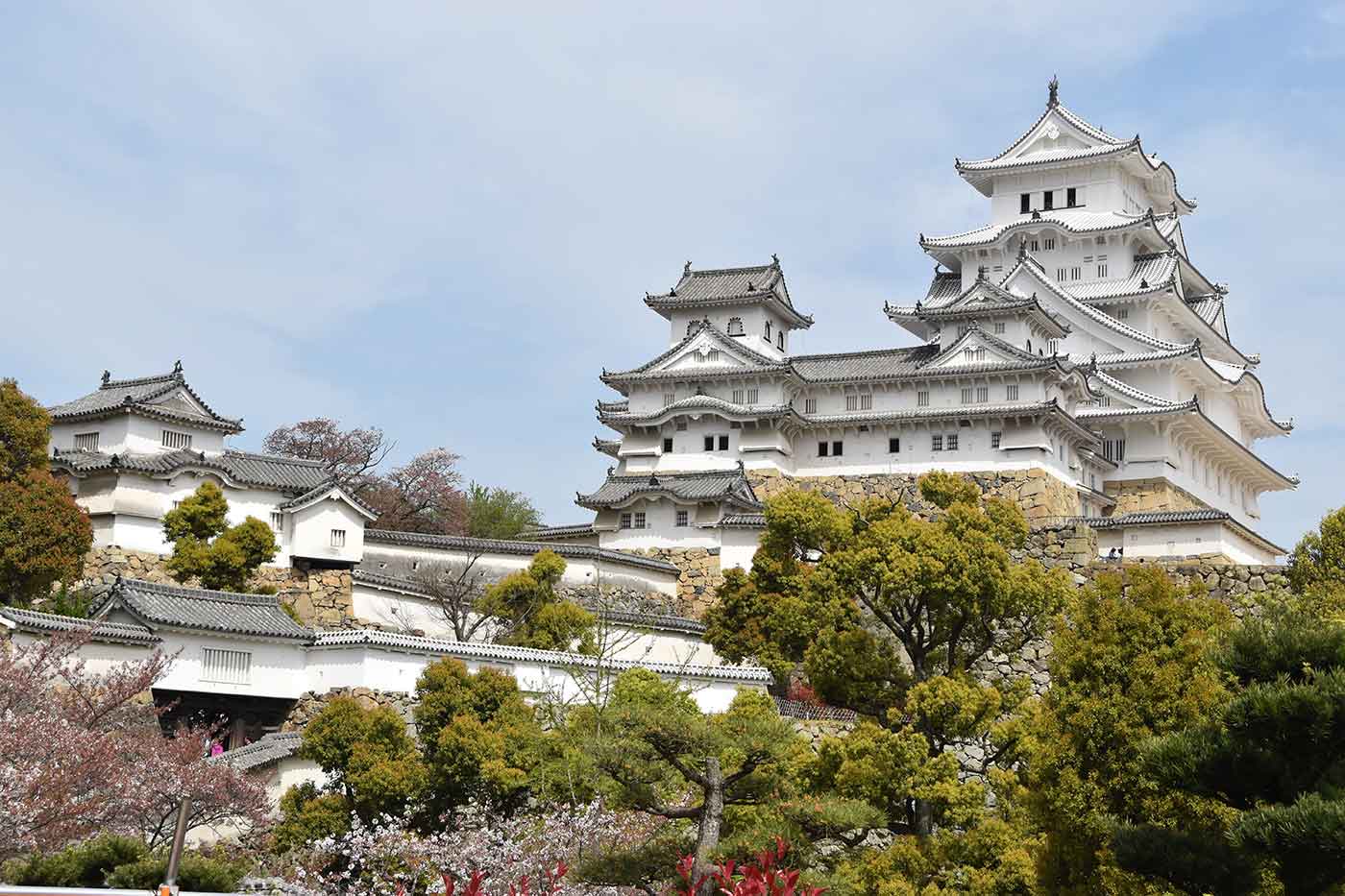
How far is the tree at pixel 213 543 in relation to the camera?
33625mm

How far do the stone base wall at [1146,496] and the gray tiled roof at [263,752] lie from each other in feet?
90.0

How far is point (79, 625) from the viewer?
26.2 meters

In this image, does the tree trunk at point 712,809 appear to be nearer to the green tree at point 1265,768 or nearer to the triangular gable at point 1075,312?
the green tree at point 1265,768

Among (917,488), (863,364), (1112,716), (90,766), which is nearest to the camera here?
(1112,716)

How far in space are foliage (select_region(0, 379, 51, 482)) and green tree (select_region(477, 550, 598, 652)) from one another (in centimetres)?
921

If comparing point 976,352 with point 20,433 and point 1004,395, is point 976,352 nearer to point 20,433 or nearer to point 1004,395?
point 1004,395

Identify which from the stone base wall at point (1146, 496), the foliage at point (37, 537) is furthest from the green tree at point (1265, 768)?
the stone base wall at point (1146, 496)

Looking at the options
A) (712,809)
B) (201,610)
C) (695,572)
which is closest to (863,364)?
(695,572)

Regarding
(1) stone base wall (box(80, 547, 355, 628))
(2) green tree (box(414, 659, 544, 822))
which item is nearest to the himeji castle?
(1) stone base wall (box(80, 547, 355, 628))

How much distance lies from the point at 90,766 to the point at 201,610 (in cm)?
947

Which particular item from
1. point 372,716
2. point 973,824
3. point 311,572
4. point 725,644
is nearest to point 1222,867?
point 973,824

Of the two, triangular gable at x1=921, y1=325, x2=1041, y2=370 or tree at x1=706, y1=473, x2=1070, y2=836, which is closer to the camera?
tree at x1=706, y1=473, x2=1070, y2=836

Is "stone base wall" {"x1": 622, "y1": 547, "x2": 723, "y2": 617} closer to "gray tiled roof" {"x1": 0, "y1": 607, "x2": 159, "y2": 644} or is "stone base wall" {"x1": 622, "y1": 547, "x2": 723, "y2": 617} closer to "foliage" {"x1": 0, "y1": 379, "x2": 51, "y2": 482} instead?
"foliage" {"x1": 0, "y1": 379, "x2": 51, "y2": 482}

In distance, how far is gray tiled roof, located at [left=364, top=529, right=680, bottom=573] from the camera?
126 ft
